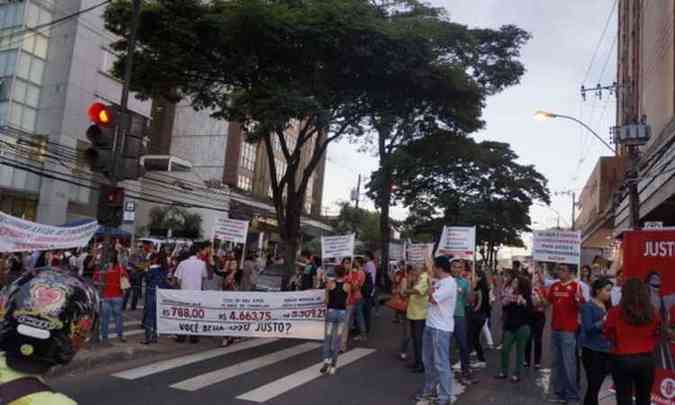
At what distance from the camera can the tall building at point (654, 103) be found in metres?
20.4

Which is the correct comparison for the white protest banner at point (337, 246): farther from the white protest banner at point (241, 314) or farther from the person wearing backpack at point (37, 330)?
the person wearing backpack at point (37, 330)

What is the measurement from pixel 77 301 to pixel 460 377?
783 cm

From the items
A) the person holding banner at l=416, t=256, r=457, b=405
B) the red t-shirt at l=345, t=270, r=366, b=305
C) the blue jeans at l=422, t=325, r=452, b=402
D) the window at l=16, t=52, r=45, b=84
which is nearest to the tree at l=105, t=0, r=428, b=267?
the red t-shirt at l=345, t=270, r=366, b=305

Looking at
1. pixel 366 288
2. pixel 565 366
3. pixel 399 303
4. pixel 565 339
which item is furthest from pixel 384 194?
pixel 565 366

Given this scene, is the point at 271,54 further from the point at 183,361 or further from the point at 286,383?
the point at 286,383

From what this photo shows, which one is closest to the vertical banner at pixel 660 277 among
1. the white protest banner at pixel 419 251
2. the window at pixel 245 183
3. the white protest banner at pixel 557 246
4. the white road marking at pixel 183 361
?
the white protest banner at pixel 557 246

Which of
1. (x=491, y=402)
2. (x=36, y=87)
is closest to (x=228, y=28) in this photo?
(x=491, y=402)

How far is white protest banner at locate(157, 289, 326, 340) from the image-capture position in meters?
10.2

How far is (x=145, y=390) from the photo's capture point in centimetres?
701

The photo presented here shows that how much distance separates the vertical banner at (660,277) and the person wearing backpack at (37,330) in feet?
21.1

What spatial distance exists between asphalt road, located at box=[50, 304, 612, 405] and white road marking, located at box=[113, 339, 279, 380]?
0.01 m

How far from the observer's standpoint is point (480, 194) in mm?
34031

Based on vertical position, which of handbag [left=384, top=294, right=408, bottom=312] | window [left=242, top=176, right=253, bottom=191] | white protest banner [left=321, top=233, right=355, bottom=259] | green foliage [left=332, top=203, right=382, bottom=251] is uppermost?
window [left=242, top=176, right=253, bottom=191]

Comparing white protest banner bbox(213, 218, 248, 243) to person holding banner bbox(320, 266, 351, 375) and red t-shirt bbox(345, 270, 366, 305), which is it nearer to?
red t-shirt bbox(345, 270, 366, 305)
